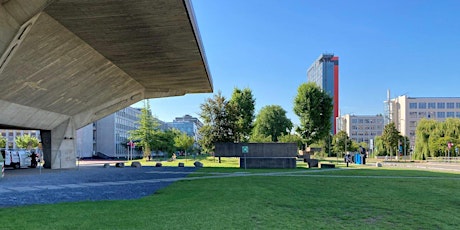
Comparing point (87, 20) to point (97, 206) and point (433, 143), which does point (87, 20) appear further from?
point (433, 143)

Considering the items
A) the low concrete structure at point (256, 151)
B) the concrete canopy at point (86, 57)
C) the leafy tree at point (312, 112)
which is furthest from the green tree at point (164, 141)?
the low concrete structure at point (256, 151)

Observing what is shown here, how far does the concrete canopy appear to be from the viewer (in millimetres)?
14172

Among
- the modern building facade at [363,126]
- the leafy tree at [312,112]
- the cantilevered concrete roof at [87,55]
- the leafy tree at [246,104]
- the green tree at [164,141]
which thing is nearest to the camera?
the cantilevered concrete roof at [87,55]

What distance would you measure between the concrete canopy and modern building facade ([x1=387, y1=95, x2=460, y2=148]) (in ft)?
355

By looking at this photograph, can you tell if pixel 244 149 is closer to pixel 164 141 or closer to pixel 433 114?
pixel 164 141

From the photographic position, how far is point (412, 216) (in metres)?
9.44

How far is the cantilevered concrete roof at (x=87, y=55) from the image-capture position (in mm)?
14133

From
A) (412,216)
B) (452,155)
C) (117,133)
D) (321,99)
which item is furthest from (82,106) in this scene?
(117,133)

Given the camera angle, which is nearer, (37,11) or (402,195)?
(37,11)

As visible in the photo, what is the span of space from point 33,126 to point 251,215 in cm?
2644

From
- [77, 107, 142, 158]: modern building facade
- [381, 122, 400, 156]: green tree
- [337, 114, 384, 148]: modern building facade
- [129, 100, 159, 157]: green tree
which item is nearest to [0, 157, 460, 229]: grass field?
[129, 100, 159, 157]: green tree

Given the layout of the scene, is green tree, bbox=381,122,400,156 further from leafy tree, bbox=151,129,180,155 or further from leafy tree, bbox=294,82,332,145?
leafy tree, bbox=151,129,180,155

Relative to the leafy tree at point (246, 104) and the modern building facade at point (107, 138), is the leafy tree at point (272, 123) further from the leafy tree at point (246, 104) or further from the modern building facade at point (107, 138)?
the modern building facade at point (107, 138)

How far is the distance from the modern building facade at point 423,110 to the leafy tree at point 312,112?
7486 centimetres
